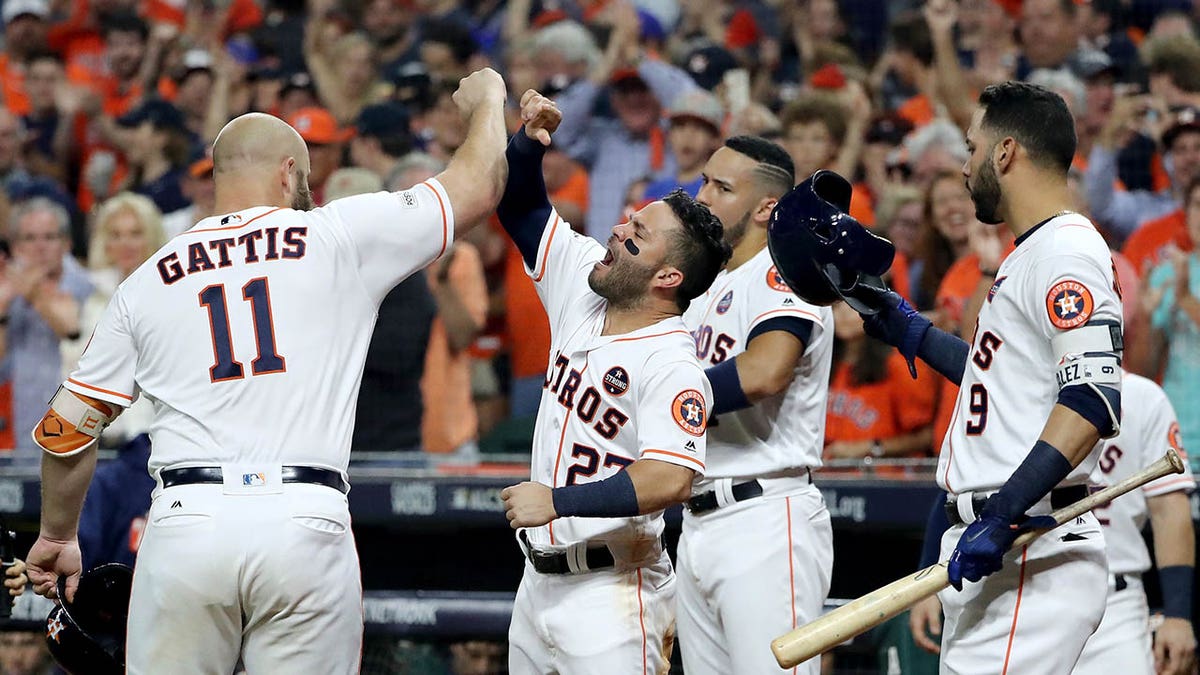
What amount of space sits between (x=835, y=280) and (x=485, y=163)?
3.11ft

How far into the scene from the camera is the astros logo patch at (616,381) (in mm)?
3662

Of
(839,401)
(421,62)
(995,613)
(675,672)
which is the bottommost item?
(675,672)

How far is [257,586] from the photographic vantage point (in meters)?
3.39

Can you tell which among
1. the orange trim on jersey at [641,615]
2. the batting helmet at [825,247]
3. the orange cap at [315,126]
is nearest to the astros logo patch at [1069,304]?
the batting helmet at [825,247]

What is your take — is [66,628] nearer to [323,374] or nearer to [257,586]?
[257,586]

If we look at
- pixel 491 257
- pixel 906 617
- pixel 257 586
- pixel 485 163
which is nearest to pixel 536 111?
pixel 485 163

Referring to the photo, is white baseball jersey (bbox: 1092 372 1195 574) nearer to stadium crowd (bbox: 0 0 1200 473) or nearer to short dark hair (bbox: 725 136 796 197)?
stadium crowd (bbox: 0 0 1200 473)

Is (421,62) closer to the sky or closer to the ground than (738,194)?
closer to the sky

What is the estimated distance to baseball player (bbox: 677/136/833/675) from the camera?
4.16 meters

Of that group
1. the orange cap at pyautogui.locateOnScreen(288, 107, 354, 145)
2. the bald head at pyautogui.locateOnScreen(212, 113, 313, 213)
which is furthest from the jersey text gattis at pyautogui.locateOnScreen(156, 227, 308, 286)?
the orange cap at pyautogui.locateOnScreen(288, 107, 354, 145)

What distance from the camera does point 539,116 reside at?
383 centimetres

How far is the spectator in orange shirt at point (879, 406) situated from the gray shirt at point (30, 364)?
3.49 meters

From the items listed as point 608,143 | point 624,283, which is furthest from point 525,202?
point 608,143

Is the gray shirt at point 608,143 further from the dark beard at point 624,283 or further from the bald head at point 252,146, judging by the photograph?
the bald head at point 252,146
